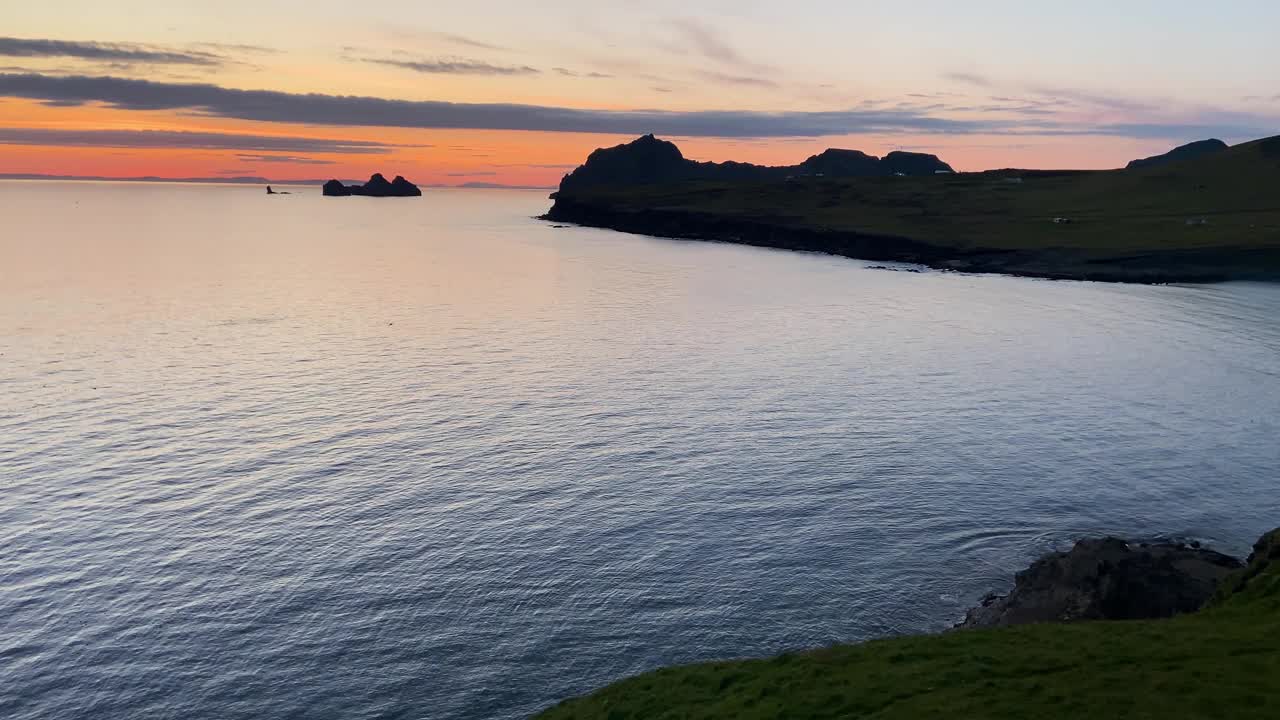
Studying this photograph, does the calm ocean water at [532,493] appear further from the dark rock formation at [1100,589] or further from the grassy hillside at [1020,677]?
the grassy hillside at [1020,677]

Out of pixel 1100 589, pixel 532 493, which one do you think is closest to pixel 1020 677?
pixel 1100 589

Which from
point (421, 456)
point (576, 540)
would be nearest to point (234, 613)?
point (576, 540)

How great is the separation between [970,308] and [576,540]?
115493 millimetres

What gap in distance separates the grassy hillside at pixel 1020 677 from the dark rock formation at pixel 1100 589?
12.4ft

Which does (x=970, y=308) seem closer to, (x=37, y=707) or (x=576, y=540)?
(x=576, y=540)

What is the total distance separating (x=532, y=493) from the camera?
5784 centimetres

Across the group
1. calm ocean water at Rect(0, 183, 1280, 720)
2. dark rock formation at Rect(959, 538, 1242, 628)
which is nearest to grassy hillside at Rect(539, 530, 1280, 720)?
dark rock formation at Rect(959, 538, 1242, 628)

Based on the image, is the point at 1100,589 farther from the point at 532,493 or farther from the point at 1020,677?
the point at 532,493

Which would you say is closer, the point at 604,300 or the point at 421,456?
the point at 421,456

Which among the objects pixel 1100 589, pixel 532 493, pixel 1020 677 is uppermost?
pixel 1020 677

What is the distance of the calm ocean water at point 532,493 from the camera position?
39125 millimetres

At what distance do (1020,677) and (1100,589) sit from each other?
13.8m

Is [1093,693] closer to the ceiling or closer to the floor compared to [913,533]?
closer to the ceiling

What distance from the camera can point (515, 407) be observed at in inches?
3127
